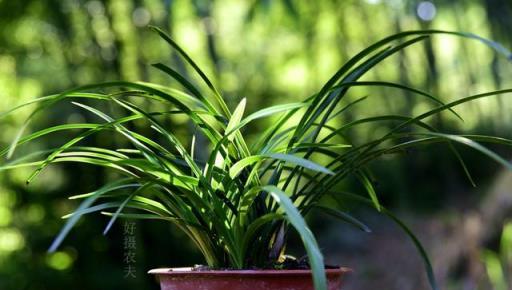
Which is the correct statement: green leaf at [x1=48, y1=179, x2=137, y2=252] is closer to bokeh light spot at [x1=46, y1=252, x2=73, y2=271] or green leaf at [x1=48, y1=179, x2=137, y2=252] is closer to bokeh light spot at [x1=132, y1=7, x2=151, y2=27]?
bokeh light spot at [x1=46, y1=252, x2=73, y2=271]

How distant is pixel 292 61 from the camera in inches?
273

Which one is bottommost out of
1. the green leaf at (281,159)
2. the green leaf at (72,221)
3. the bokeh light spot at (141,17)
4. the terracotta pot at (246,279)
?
the terracotta pot at (246,279)

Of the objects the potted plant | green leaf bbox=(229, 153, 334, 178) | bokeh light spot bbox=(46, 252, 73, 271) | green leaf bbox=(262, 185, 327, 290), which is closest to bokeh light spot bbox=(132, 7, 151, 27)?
bokeh light spot bbox=(46, 252, 73, 271)

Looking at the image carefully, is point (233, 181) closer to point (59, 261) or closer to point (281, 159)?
point (281, 159)

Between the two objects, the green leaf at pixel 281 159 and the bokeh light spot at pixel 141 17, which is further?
the bokeh light spot at pixel 141 17

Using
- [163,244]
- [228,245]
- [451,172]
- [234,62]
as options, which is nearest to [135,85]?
[228,245]

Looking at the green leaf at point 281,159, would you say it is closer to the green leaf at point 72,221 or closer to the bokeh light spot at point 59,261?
the green leaf at point 72,221

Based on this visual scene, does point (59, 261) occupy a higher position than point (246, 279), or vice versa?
point (59, 261)

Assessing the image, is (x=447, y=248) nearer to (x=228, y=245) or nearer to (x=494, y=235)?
(x=494, y=235)

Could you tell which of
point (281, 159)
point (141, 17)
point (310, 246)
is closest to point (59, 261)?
point (141, 17)

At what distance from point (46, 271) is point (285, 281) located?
14.2 feet

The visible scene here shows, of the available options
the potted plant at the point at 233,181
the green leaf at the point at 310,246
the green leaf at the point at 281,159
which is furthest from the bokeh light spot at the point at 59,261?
the green leaf at the point at 310,246

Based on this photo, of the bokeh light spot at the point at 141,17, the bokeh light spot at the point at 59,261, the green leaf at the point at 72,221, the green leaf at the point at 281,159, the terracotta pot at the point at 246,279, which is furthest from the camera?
the bokeh light spot at the point at 141,17

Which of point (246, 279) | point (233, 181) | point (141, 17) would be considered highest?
point (141, 17)
